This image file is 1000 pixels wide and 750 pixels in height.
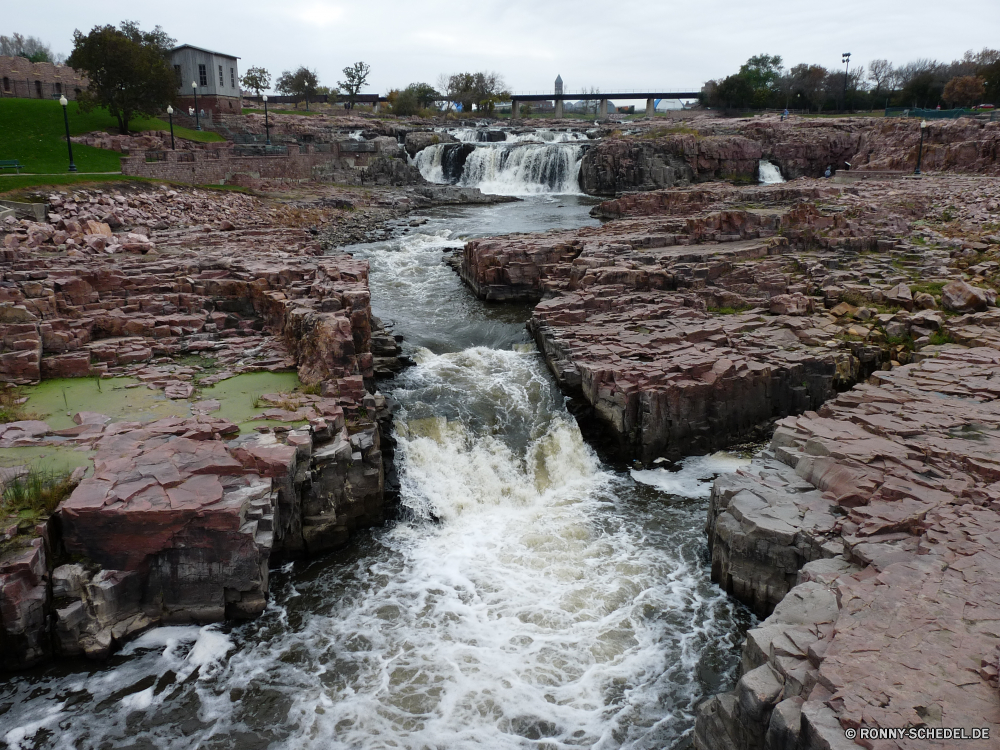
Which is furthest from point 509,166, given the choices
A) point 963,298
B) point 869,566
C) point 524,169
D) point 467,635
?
point 869,566

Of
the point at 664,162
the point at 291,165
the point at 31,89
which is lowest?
the point at 291,165

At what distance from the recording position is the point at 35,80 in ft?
159

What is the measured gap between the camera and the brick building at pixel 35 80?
47031mm

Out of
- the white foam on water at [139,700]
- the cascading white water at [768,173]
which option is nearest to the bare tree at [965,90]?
the cascading white water at [768,173]

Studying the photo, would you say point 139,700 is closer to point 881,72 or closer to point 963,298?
point 963,298

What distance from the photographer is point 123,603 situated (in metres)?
8.94

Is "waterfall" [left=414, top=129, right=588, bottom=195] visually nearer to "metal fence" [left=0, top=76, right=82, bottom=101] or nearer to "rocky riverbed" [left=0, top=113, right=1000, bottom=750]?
"rocky riverbed" [left=0, top=113, right=1000, bottom=750]

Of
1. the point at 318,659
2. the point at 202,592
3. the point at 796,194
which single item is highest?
the point at 796,194

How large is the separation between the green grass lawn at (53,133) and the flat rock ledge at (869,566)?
32.5 m

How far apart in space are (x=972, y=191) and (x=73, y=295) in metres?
31.5

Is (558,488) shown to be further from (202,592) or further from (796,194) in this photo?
(796,194)

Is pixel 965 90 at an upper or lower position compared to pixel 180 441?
upper

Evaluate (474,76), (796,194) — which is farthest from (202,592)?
(474,76)

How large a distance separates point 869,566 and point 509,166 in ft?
130
